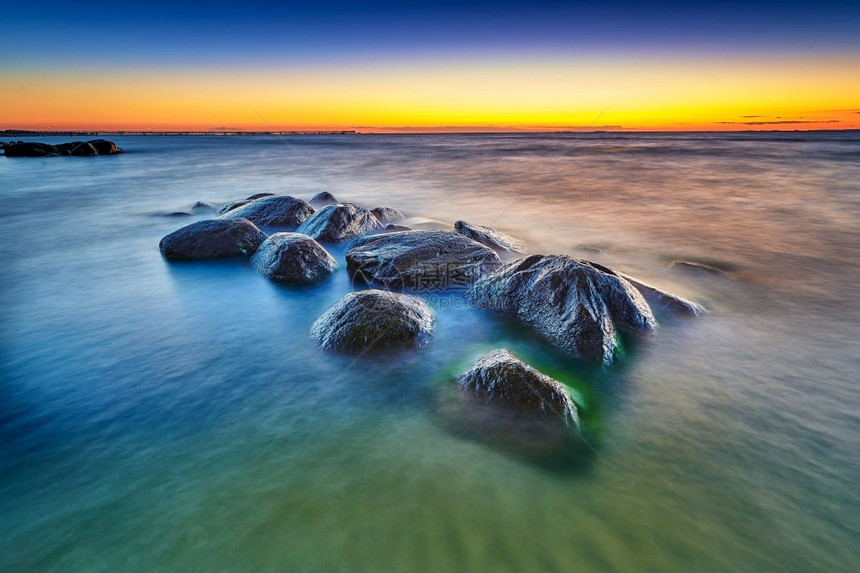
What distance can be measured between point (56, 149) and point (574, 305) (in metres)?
56.2

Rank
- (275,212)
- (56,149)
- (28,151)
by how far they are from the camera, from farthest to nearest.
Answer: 1. (56,149)
2. (28,151)
3. (275,212)

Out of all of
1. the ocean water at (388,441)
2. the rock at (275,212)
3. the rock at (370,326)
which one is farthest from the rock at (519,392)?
the rock at (275,212)

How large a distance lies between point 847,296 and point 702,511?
5916 millimetres

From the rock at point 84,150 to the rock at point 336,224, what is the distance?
154 feet

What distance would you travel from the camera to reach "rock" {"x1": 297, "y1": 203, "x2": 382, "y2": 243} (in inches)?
354

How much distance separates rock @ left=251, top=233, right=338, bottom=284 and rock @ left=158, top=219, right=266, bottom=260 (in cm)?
88

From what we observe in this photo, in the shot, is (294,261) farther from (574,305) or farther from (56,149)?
(56,149)

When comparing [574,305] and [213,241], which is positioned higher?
[574,305]

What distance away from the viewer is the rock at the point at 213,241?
8.00m

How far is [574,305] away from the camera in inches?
183

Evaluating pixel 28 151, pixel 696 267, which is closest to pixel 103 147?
pixel 28 151

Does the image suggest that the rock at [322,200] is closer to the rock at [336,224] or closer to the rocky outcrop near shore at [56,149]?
the rock at [336,224]

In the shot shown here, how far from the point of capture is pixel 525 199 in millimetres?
16094

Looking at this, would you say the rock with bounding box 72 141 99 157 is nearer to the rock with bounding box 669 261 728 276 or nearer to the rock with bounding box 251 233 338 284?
the rock with bounding box 251 233 338 284
